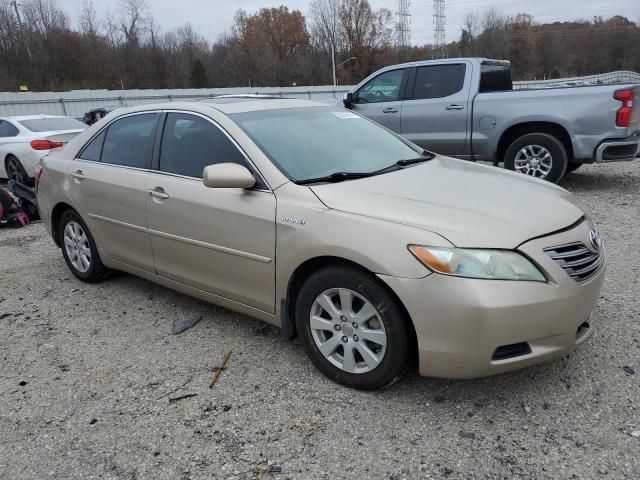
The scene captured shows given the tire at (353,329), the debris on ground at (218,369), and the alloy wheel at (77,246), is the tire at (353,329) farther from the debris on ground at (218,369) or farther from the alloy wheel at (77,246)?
the alloy wheel at (77,246)

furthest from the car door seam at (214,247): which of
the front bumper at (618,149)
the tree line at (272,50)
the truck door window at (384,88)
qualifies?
the tree line at (272,50)

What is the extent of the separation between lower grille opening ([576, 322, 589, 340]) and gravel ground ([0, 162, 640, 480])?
1.03ft

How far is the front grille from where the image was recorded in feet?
8.45

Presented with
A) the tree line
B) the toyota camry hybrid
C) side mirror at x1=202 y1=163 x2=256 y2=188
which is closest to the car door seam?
the toyota camry hybrid

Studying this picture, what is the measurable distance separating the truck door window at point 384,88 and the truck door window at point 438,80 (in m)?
0.32

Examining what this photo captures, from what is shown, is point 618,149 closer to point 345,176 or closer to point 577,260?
point 577,260

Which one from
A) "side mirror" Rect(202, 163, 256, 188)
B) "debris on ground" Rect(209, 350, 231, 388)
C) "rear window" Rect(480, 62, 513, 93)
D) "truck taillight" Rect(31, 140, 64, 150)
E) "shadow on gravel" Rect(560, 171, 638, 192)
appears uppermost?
"rear window" Rect(480, 62, 513, 93)

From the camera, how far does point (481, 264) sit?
96.6 inches

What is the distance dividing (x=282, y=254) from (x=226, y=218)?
0.50 m

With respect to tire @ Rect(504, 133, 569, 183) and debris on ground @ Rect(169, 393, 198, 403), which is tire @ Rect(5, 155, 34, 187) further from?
tire @ Rect(504, 133, 569, 183)

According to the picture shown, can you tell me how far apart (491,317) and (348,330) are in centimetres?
78

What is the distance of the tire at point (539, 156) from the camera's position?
7.07m

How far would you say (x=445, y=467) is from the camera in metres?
2.33

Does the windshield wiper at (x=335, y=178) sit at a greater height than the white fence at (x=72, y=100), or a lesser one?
lesser
